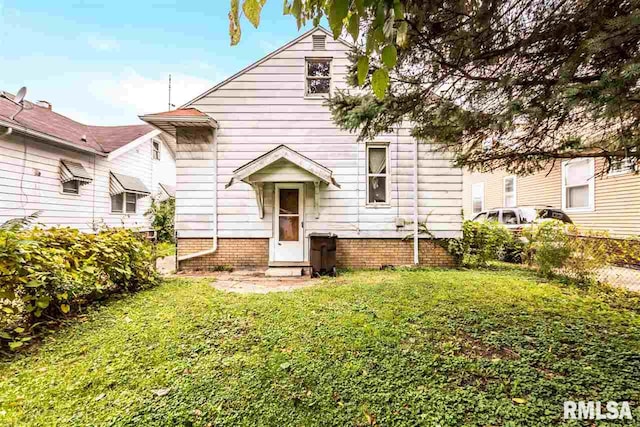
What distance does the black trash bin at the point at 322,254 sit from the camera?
714 cm

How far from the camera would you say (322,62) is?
8219mm

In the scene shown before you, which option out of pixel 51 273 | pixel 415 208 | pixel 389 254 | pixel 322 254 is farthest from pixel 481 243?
pixel 51 273

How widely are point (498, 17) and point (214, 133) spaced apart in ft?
22.7

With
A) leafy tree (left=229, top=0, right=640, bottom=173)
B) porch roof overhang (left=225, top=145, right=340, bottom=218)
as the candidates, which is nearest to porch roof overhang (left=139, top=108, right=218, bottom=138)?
porch roof overhang (left=225, top=145, right=340, bottom=218)

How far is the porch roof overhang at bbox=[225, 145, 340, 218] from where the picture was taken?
6.84m

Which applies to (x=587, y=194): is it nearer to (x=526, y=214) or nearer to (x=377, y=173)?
(x=526, y=214)

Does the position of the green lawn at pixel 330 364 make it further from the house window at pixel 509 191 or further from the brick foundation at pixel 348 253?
the house window at pixel 509 191

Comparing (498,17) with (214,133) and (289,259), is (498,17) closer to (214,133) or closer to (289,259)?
(289,259)

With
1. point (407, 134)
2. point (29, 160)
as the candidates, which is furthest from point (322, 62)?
point (29, 160)

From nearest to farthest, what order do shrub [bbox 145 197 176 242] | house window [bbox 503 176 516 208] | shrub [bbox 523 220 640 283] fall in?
1. shrub [bbox 523 220 640 283]
2. house window [bbox 503 176 516 208]
3. shrub [bbox 145 197 176 242]

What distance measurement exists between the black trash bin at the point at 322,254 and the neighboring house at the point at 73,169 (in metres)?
6.21

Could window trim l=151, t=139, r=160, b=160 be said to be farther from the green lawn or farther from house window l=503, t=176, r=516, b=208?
house window l=503, t=176, r=516, b=208

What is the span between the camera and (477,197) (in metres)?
16.8

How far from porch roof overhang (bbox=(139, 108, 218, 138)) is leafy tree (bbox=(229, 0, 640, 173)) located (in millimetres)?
4941
